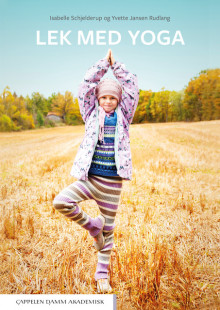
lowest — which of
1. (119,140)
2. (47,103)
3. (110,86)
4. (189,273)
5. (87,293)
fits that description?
(87,293)

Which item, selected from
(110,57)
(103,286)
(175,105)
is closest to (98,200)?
(103,286)

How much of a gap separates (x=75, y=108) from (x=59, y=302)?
3019 cm

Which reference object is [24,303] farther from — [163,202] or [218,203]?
[218,203]

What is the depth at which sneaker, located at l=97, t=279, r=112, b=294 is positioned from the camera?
195cm

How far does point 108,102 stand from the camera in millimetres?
2043

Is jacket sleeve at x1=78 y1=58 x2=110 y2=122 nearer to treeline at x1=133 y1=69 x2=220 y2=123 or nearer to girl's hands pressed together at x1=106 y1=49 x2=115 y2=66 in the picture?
girl's hands pressed together at x1=106 y1=49 x2=115 y2=66

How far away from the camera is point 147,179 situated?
4.83 meters

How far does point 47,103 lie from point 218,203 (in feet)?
117

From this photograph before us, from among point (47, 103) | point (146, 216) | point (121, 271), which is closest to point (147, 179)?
point (146, 216)

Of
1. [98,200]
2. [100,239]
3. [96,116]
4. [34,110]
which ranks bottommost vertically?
[100,239]

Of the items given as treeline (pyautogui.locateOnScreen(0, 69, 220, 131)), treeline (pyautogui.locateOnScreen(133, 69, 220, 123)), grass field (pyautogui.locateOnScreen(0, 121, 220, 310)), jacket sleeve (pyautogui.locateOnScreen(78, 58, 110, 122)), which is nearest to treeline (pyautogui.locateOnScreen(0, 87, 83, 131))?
treeline (pyautogui.locateOnScreen(0, 69, 220, 131))

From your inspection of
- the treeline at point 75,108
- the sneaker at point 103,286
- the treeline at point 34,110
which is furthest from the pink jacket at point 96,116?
the treeline at point 34,110

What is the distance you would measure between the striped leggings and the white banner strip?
212mm

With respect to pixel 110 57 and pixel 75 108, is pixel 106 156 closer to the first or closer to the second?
pixel 110 57
